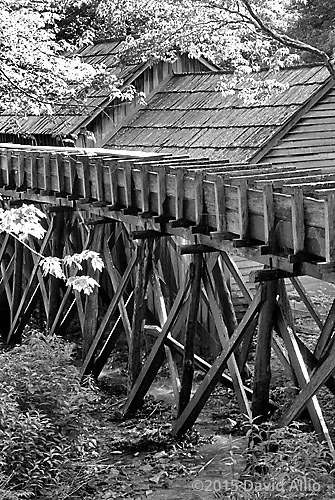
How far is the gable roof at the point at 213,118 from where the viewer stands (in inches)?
534

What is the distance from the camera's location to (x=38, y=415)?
7.38 meters

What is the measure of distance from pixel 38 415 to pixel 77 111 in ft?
30.9

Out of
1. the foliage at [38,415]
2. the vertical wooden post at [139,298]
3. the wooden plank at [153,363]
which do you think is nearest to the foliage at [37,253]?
the foliage at [38,415]

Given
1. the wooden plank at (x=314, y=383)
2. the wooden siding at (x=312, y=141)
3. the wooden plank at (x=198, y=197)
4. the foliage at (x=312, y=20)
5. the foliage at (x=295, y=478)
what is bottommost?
the foliage at (x=295, y=478)

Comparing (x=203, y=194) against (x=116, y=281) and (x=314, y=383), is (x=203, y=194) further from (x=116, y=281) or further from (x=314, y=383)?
(x=116, y=281)

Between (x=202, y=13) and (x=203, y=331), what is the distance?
5988 millimetres

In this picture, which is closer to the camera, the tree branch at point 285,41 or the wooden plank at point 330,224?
the wooden plank at point 330,224

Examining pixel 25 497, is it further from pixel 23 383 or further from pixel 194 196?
pixel 194 196

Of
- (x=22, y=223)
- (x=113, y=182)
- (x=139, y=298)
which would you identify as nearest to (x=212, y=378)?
(x=139, y=298)

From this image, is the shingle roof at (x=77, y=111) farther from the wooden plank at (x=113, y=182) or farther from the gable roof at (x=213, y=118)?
the wooden plank at (x=113, y=182)

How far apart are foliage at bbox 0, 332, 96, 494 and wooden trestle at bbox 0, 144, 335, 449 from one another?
1139 millimetres

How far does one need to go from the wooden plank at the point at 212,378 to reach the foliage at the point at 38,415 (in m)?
1.01

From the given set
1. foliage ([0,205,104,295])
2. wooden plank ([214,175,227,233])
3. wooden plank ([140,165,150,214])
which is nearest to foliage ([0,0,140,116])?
wooden plank ([140,165,150,214])

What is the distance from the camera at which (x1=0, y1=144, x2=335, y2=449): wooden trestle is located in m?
6.57
